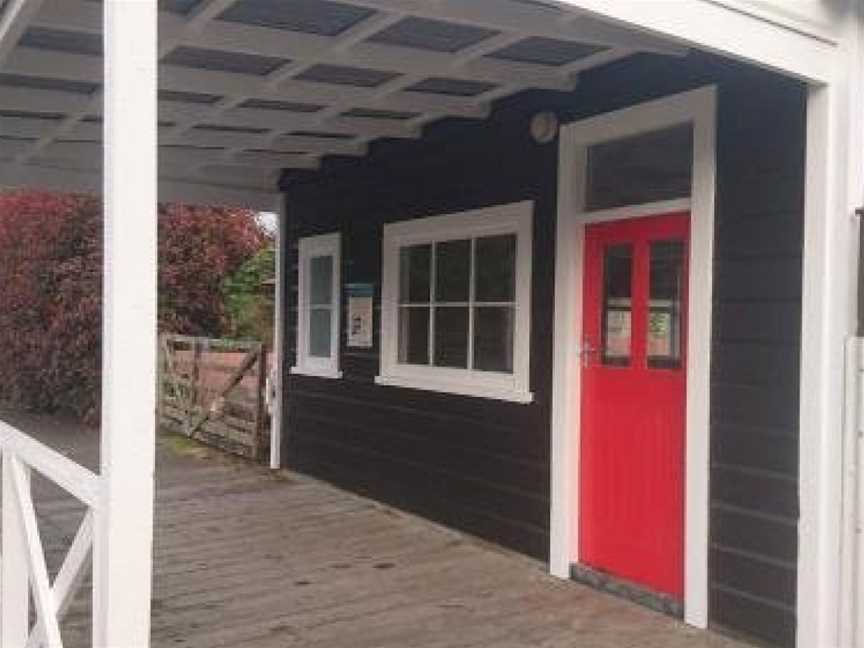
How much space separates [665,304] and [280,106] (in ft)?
8.71

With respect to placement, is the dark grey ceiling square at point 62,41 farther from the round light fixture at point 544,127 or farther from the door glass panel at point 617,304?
the door glass panel at point 617,304

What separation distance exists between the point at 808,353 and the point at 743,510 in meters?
0.79

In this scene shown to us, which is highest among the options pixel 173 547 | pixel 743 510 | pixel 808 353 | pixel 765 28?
pixel 765 28

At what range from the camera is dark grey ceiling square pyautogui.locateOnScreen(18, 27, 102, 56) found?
4500mm

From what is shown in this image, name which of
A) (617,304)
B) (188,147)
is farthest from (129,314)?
(188,147)

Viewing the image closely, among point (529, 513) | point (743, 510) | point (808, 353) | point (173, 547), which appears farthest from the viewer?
point (173, 547)

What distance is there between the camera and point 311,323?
8742 millimetres

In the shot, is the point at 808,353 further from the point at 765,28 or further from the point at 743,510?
the point at 765,28

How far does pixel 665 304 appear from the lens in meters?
4.91

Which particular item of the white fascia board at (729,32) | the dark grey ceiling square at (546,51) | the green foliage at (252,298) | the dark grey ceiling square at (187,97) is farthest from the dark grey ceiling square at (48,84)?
the green foliage at (252,298)

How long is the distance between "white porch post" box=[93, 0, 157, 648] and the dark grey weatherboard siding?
8.99 ft

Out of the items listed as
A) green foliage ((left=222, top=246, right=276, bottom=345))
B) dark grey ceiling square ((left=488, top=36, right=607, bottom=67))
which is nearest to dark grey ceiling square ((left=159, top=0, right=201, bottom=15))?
dark grey ceiling square ((left=488, top=36, right=607, bottom=67))

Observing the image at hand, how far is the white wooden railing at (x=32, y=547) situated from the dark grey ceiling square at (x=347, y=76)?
2.36 metres

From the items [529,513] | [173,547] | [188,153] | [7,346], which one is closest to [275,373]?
[188,153]
